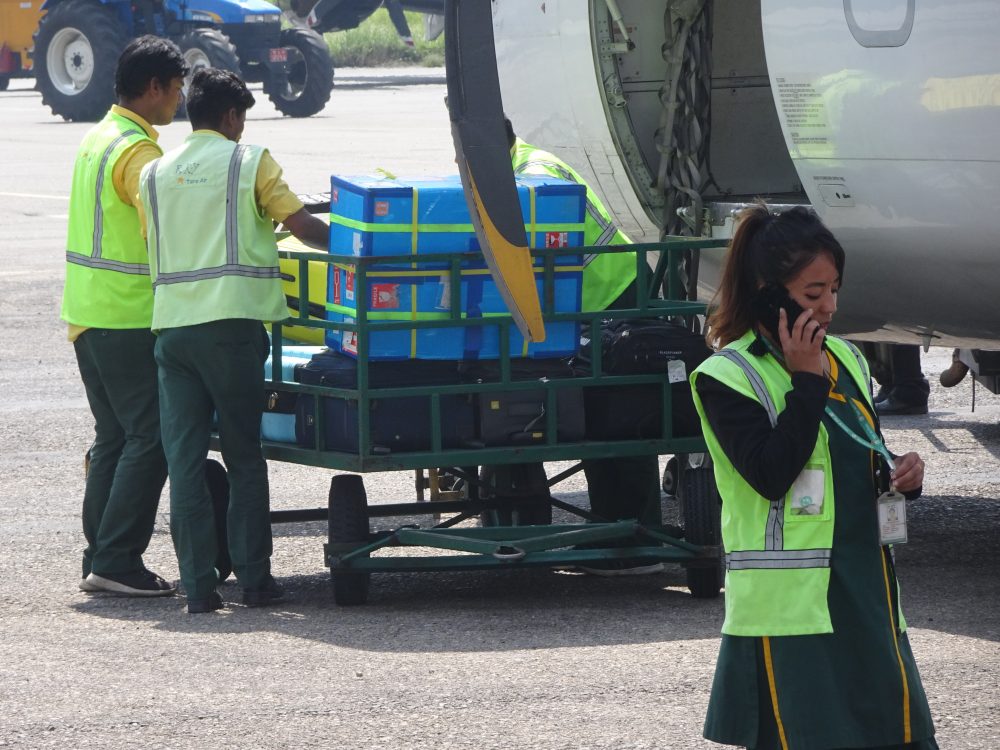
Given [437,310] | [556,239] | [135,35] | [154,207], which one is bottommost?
[437,310]

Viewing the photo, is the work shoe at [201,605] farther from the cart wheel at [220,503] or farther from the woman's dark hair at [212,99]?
the woman's dark hair at [212,99]

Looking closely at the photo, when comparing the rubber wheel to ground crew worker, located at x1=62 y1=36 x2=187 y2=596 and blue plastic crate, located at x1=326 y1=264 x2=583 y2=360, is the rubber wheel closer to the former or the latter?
ground crew worker, located at x1=62 y1=36 x2=187 y2=596

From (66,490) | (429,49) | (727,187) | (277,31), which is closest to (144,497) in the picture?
(66,490)

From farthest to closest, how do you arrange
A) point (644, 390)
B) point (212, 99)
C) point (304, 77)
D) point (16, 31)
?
1. point (16, 31)
2. point (304, 77)
3. point (644, 390)
4. point (212, 99)

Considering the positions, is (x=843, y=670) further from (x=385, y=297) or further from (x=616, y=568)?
(x=616, y=568)

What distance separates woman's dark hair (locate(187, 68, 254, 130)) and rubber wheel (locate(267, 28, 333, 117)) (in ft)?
83.0

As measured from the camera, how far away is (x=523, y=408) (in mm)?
6109

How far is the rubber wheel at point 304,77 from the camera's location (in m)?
31.1

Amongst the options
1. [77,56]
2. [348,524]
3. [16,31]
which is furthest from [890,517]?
[16,31]

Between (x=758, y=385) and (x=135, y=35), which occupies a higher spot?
(x=135, y=35)

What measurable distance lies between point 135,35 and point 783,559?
28952 millimetres

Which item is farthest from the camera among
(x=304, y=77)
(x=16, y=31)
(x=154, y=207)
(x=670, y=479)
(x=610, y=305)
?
(x=16, y=31)

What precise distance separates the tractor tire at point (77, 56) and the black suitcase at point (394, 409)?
24139 millimetres

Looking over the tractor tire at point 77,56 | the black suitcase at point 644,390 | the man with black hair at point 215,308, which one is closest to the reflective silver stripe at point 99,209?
the man with black hair at point 215,308
